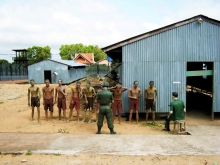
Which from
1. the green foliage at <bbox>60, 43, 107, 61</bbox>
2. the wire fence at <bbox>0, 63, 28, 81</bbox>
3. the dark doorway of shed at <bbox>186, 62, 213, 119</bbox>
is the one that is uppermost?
the green foliage at <bbox>60, 43, 107, 61</bbox>

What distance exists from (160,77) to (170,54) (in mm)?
1092

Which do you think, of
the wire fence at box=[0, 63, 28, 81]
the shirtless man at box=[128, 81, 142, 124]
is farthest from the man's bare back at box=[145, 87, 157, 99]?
the wire fence at box=[0, 63, 28, 81]

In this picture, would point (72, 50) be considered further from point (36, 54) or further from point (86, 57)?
point (36, 54)

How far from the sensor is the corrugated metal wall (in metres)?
10.0

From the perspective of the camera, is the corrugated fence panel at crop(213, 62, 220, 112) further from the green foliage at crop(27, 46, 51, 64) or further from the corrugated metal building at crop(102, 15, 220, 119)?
the green foliage at crop(27, 46, 51, 64)

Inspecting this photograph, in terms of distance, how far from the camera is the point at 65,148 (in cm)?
618

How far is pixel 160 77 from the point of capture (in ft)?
33.4

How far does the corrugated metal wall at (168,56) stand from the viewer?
1002cm

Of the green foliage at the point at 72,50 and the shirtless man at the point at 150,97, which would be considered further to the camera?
the green foliage at the point at 72,50

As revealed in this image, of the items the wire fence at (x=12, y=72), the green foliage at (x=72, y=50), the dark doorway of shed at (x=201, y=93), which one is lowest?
the dark doorway of shed at (x=201, y=93)

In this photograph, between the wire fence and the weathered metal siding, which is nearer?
the weathered metal siding

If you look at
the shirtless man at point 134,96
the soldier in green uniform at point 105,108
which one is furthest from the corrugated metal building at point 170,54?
the soldier in green uniform at point 105,108

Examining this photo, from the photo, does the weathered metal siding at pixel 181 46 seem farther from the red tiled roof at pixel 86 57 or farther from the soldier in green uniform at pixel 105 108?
the red tiled roof at pixel 86 57

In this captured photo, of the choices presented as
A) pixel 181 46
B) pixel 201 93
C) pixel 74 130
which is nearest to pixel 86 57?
pixel 201 93
